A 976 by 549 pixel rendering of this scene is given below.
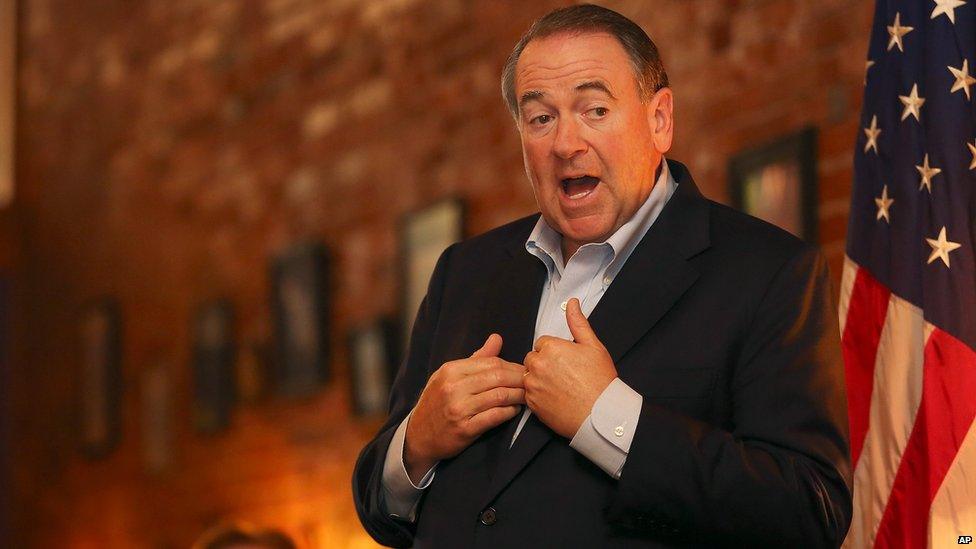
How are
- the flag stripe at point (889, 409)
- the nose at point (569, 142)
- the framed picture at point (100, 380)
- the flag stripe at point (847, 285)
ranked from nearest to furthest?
the nose at point (569, 142) → the flag stripe at point (889, 409) → the flag stripe at point (847, 285) → the framed picture at point (100, 380)

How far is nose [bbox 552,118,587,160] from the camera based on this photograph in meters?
1.73

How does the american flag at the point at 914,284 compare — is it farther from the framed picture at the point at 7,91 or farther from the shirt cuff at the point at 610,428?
the framed picture at the point at 7,91

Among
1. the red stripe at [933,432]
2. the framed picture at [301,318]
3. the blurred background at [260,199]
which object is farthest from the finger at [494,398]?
the framed picture at [301,318]

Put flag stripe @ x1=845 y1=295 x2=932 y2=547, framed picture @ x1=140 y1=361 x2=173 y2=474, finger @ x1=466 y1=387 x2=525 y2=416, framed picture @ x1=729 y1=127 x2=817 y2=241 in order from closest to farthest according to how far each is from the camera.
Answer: finger @ x1=466 y1=387 x2=525 y2=416, flag stripe @ x1=845 y1=295 x2=932 y2=547, framed picture @ x1=729 y1=127 x2=817 y2=241, framed picture @ x1=140 y1=361 x2=173 y2=474

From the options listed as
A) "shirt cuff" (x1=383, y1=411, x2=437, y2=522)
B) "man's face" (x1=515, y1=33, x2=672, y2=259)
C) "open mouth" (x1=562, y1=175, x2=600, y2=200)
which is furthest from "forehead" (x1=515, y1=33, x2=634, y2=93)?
"shirt cuff" (x1=383, y1=411, x2=437, y2=522)

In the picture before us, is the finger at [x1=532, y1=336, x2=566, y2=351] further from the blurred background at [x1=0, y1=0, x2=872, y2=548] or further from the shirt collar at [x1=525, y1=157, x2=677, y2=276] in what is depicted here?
the blurred background at [x1=0, y1=0, x2=872, y2=548]

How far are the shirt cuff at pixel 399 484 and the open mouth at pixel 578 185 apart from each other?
336 millimetres

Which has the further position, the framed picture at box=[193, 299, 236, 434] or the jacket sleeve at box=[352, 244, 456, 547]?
the framed picture at box=[193, 299, 236, 434]

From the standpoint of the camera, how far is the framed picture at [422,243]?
402cm

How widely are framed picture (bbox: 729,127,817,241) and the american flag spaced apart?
1.43 ft

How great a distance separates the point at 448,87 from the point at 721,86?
1.23 metres

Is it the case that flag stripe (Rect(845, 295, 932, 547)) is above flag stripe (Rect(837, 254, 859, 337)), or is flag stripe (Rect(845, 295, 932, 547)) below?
below

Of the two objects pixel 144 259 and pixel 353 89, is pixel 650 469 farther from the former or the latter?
pixel 144 259

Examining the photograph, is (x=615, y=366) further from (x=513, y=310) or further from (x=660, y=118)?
(x=660, y=118)
